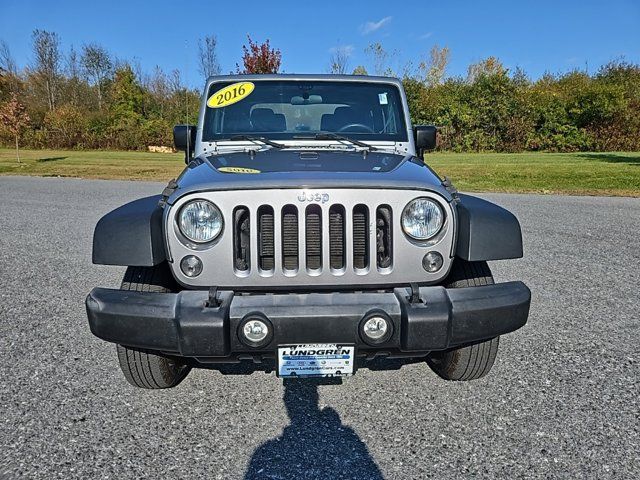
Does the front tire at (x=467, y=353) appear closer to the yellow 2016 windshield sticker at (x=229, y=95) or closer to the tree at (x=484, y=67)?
the yellow 2016 windshield sticker at (x=229, y=95)

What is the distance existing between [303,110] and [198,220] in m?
1.71

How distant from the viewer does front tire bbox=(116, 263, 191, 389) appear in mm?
2605

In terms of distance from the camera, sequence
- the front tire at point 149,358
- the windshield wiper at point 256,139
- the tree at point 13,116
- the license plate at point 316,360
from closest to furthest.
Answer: the license plate at point 316,360 → the front tire at point 149,358 → the windshield wiper at point 256,139 → the tree at point 13,116

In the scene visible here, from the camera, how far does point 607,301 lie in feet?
14.9

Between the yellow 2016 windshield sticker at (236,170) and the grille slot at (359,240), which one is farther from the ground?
the yellow 2016 windshield sticker at (236,170)

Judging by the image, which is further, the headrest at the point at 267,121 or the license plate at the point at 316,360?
the headrest at the point at 267,121

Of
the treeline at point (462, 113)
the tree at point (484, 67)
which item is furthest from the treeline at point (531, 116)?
the tree at point (484, 67)

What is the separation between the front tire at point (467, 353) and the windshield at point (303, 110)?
134 centimetres

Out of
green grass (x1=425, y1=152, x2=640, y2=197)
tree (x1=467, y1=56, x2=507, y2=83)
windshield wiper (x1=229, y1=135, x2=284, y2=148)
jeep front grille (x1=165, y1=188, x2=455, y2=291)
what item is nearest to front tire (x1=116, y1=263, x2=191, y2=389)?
jeep front grille (x1=165, y1=188, x2=455, y2=291)

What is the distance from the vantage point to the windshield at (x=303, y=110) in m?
3.71

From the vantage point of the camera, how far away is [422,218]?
246 cm

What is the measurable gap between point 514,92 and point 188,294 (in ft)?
98.5

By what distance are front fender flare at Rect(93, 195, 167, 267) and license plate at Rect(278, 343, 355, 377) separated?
0.74 m

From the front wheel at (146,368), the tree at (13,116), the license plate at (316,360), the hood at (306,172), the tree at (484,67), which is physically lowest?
the front wheel at (146,368)
